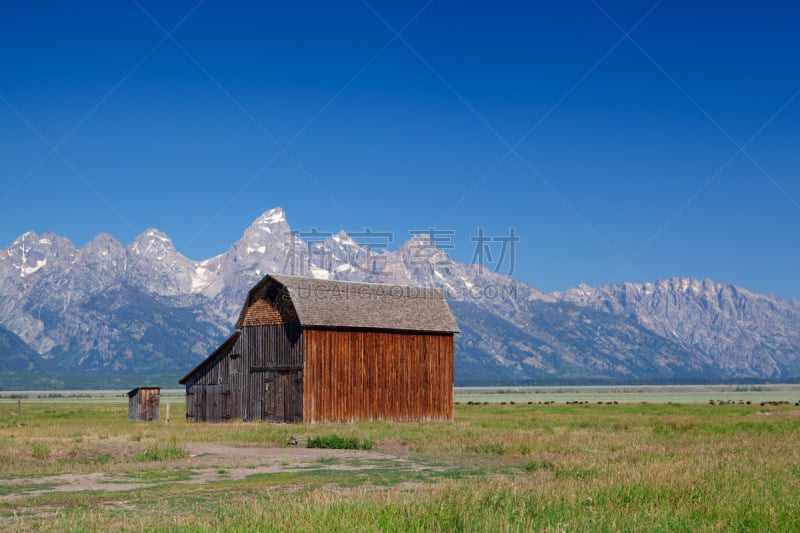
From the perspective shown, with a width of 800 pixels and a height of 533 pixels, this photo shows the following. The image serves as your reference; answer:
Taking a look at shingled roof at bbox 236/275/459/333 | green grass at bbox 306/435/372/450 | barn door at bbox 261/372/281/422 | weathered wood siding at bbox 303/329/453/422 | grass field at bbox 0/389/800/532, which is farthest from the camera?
Answer: barn door at bbox 261/372/281/422

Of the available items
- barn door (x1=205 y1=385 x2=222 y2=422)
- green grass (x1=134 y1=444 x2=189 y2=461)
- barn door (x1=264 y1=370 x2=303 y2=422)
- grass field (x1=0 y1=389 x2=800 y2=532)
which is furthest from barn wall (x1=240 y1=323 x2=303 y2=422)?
green grass (x1=134 y1=444 x2=189 y2=461)

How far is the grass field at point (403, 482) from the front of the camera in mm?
15375

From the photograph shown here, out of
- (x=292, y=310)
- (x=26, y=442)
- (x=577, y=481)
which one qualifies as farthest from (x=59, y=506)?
(x=292, y=310)

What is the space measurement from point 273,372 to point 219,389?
18.9 ft

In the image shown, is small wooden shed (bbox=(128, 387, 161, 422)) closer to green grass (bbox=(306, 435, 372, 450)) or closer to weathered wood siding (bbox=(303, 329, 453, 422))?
weathered wood siding (bbox=(303, 329, 453, 422))

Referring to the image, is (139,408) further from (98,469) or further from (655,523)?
(655,523)

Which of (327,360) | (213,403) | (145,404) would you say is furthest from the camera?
(145,404)

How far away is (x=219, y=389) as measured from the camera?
64062mm

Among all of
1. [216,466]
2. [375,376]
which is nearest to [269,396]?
[375,376]

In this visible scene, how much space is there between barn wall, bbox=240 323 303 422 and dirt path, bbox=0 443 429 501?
1889 centimetres

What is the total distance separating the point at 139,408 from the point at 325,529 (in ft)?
182

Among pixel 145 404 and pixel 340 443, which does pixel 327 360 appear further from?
pixel 340 443

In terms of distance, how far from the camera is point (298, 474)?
26.9 meters

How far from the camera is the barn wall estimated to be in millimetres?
58719
